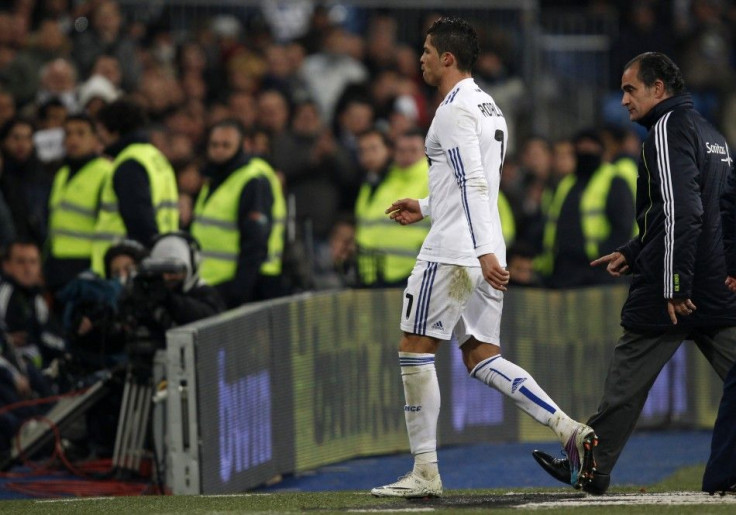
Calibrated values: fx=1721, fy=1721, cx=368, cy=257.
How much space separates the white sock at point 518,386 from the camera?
8250mm

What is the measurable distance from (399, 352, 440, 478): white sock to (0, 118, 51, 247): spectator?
699cm

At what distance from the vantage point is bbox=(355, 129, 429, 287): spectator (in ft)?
45.5

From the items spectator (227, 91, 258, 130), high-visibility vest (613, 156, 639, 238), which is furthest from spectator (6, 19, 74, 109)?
high-visibility vest (613, 156, 639, 238)

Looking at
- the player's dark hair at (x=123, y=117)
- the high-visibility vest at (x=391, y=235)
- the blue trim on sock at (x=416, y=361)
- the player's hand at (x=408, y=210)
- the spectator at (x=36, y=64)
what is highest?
the spectator at (x=36, y=64)

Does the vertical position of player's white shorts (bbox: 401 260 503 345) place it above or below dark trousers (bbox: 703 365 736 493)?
above

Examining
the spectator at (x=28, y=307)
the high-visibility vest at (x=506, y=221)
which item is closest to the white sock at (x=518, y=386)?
the spectator at (x=28, y=307)

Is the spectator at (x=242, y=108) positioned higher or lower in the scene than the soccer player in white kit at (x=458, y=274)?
higher

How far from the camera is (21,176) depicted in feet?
49.2

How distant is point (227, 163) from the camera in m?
12.6

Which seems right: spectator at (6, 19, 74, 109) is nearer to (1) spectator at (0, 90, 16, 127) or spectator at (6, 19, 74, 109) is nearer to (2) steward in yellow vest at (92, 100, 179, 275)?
(1) spectator at (0, 90, 16, 127)

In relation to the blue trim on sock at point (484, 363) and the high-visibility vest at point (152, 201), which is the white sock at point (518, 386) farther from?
the high-visibility vest at point (152, 201)

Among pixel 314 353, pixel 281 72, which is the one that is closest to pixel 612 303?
pixel 314 353

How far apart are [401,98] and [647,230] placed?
9.81 metres

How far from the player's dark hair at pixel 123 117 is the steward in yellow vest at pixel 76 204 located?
557 mm
